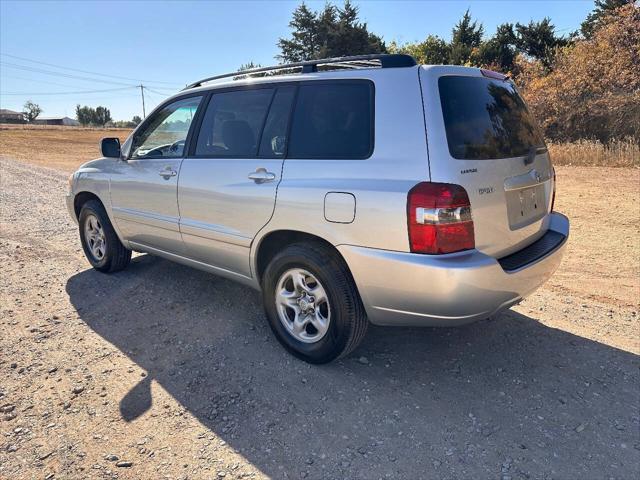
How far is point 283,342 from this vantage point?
3412 mm

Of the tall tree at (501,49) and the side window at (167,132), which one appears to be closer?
the side window at (167,132)

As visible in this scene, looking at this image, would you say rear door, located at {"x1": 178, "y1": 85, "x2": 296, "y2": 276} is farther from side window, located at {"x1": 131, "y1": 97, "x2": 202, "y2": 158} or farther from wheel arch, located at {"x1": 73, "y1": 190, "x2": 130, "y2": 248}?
wheel arch, located at {"x1": 73, "y1": 190, "x2": 130, "y2": 248}

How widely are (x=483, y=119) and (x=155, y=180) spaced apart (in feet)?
9.15

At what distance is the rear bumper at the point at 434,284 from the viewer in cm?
257

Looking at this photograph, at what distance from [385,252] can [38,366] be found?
99.8 inches

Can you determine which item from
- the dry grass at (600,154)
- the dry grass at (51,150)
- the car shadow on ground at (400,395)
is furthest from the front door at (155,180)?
the dry grass at (51,150)

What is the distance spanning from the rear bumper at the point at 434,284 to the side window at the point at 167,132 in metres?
2.09

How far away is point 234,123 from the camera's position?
146 inches

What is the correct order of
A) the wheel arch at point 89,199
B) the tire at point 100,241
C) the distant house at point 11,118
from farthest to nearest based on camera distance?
the distant house at point 11,118 < the tire at point 100,241 < the wheel arch at point 89,199

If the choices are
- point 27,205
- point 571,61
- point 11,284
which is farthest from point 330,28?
point 11,284

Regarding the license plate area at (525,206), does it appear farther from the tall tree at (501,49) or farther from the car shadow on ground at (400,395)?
the tall tree at (501,49)

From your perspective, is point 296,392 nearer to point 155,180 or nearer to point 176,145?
point 155,180

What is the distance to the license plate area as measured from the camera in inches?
116

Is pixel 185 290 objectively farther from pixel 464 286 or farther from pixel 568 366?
pixel 568 366
